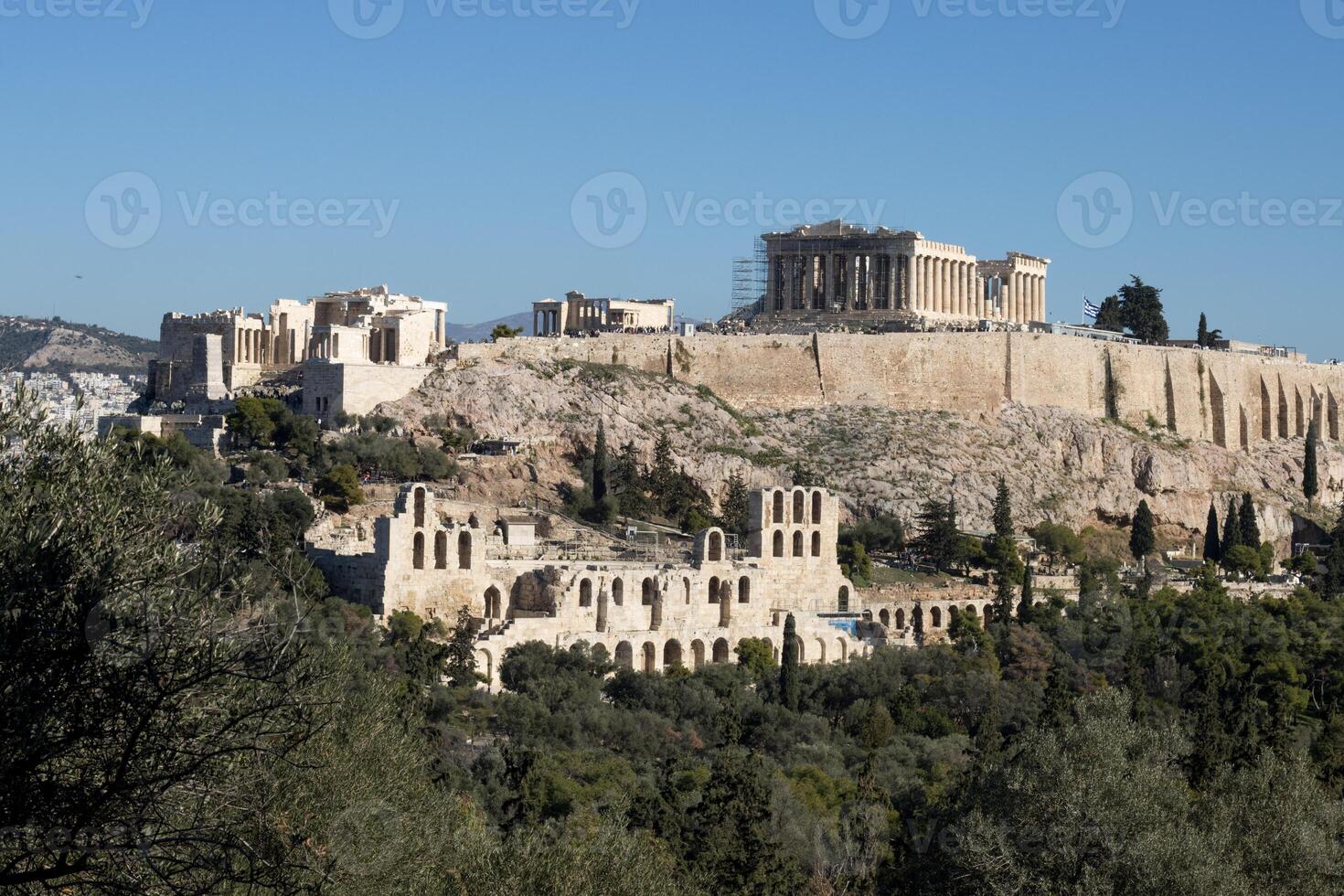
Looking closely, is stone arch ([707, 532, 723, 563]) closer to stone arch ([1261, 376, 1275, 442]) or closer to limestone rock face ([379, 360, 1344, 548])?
limestone rock face ([379, 360, 1344, 548])

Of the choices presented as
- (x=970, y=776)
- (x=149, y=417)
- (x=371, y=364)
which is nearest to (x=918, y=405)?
(x=371, y=364)

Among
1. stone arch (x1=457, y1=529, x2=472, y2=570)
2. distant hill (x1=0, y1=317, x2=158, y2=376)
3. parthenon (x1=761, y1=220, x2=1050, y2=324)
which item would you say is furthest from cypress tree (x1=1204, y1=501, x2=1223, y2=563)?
A: distant hill (x1=0, y1=317, x2=158, y2=376)

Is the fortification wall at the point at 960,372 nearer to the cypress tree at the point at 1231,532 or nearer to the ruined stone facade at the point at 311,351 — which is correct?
the ruined stone facade at the point at 311,351

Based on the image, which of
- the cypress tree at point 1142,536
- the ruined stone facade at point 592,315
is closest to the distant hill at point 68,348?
the ruined stone facade at point 592,315

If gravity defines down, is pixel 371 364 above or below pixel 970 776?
above

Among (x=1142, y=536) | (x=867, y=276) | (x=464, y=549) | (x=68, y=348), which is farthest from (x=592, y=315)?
(x=68, y=348)

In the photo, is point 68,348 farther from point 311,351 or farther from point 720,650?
point 720,650

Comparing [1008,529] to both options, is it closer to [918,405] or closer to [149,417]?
[918,405]
